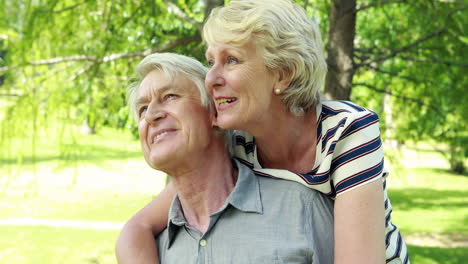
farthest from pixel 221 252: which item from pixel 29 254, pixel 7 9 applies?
pixel 29 254

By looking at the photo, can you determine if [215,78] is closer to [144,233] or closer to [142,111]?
[142,111]

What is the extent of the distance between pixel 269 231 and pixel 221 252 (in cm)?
18

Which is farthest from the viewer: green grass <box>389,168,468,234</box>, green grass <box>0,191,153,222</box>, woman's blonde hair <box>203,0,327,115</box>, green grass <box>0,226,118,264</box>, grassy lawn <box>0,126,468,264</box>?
green grass <box>0,191,153,222</box>

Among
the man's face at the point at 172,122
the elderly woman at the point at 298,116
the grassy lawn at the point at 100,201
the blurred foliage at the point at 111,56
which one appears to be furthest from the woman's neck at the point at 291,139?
the grassy lawn at the point at 100,201

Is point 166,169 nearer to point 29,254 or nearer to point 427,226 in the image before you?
point 29,254

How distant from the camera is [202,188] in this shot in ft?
7.39

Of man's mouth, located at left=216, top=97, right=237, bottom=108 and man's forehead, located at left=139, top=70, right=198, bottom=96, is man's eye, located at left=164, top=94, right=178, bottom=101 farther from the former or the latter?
man's mouth, located at left=216, top=97, right=237, bottom=108

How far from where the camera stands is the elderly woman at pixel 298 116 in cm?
198

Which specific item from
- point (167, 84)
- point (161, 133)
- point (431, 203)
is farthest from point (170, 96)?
point (431, 203)

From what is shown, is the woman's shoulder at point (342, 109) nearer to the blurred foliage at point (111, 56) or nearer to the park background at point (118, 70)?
the park background at point (118, 70)

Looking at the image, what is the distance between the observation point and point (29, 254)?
8.54 meters

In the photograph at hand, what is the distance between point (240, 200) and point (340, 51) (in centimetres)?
323

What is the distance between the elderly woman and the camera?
1979 mm

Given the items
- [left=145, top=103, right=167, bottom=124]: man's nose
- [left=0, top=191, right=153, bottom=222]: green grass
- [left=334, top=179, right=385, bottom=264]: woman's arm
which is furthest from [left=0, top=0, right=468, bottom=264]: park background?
[left=0, top=191, right=153, bottom=222]: green grass
